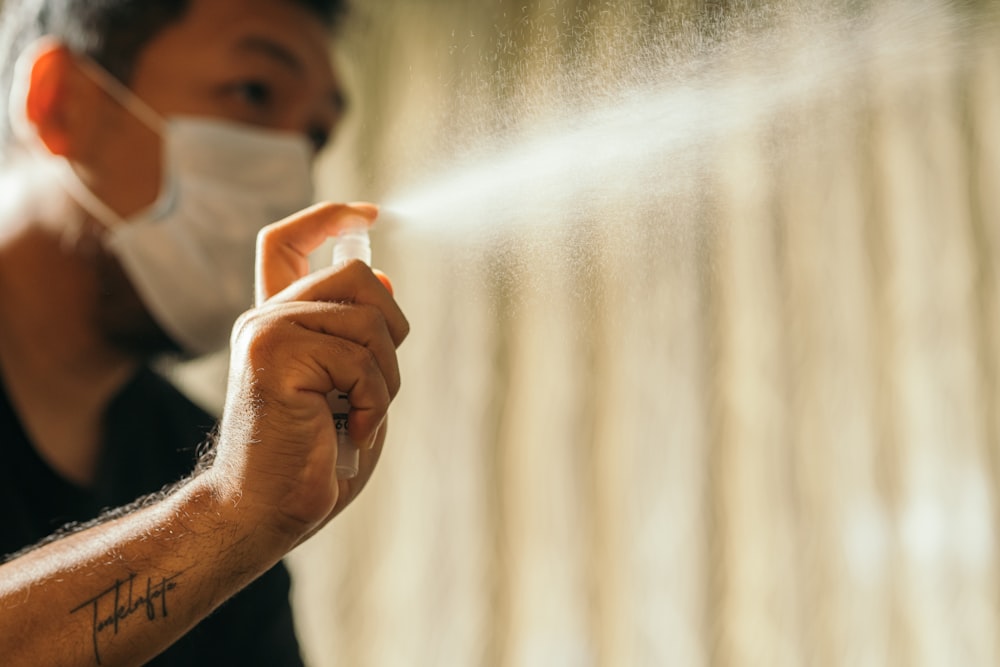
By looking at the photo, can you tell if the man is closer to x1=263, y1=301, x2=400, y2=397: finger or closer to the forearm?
the forearm

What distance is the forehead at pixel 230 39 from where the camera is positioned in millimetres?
975

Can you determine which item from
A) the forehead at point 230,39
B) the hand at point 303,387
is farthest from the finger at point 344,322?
the forehead at point 230,39

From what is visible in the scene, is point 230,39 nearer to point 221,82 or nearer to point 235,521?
point 221,82

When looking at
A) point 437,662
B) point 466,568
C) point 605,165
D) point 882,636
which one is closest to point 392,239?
point 605,165

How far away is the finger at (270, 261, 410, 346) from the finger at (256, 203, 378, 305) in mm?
79

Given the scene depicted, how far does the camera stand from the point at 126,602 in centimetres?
53

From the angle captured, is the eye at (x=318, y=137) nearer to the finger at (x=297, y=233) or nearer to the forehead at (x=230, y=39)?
the forehead at (x=230, y=39)

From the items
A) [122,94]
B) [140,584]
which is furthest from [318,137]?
[140,584]

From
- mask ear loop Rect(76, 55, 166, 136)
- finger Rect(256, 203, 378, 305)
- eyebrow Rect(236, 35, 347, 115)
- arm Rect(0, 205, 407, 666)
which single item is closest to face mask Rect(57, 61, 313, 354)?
mask ear loop Rect(76, 55, 166, 136)

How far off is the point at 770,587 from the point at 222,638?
0.69 m

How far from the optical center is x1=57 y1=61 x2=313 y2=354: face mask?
3.02ft

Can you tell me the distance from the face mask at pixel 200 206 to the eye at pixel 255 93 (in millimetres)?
40

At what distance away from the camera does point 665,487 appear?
3.36 ft

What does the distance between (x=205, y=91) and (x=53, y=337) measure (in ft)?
1.25
